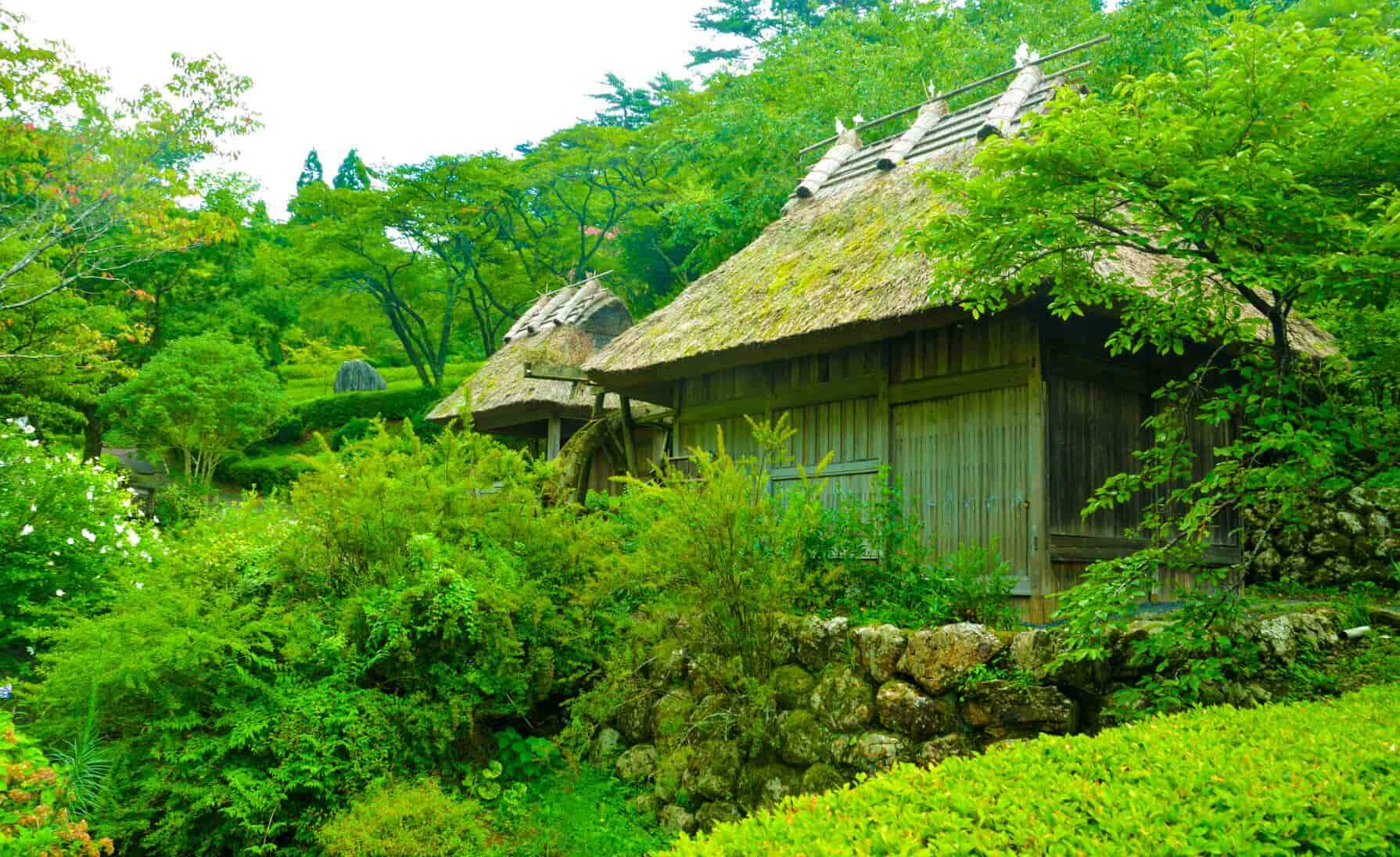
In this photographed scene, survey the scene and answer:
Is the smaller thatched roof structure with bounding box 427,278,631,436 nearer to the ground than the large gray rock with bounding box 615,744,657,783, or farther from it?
farther from it

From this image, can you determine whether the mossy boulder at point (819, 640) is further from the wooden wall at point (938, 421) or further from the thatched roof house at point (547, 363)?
the thatched roof house at point (547, 363)

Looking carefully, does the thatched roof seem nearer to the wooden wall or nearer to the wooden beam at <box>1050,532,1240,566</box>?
the wooden wall

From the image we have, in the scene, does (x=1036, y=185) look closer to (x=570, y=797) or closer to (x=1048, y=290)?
(x=1048, y=290)

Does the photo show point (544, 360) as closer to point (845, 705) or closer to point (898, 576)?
point (898, 576)

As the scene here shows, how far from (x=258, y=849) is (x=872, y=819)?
177 inches

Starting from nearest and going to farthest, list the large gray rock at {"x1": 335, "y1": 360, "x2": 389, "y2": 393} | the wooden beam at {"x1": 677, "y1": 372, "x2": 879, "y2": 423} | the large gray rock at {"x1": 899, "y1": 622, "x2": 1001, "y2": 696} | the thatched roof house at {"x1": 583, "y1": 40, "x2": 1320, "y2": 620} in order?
the large gray rock at {"x1": 899, "y1": 622, "x2": 1001, "y2": 696}
the thatched roof house at {"x1": 583, "y1": 40, "x2": 1320, "y2": 620}
the wooden beam at {"x1": 677, "y1": 372, "x2": 879, "y2": 423}
the large gray rock at {"x1": 335, "y1": 360, "x2": 389, "y2": 393}

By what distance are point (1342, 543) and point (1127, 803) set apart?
761 cm

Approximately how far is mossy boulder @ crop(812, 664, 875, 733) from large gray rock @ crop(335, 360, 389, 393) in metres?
28.8

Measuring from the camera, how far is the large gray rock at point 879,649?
234 inches

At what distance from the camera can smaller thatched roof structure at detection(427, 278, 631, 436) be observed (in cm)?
1544

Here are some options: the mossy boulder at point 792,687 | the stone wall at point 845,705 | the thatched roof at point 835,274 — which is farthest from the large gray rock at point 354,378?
the mossy boulder at point 792,687

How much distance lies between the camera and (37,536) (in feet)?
27.8

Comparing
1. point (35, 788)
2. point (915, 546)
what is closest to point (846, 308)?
point (915, 546)

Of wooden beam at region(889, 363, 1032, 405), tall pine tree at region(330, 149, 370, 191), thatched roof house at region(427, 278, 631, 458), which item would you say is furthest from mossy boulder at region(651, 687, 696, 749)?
tall pine tree at region(330, 149, 370, 191)
